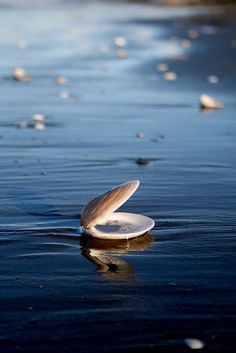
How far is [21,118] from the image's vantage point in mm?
9906

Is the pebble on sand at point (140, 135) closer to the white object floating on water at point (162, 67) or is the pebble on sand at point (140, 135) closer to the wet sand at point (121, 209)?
the wet sand at point (121, 209)

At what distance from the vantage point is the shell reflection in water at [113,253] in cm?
420

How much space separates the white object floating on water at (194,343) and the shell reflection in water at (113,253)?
806mm

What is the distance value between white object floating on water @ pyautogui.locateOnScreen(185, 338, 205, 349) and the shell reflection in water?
81 centimetres

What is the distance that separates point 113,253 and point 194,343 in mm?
1318

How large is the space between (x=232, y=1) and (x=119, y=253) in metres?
35.5

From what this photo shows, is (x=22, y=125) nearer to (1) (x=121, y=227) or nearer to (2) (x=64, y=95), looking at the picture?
(2) (x=64, y=95)

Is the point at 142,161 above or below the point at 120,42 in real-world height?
below

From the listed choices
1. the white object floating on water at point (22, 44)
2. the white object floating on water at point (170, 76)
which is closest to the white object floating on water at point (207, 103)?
the white object floating on water at point (170, 76)

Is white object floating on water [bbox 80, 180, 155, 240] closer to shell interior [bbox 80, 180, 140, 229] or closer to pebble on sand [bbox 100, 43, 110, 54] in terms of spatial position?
shell interior [bbox 80, 180, 140, 229]

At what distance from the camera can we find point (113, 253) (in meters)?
4.56

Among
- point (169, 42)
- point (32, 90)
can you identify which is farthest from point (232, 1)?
point (32, 90)

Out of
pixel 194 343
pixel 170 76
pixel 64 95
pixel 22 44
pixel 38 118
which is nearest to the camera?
pixel 194 343

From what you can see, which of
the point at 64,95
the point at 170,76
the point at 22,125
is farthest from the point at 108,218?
the point at 170,76
